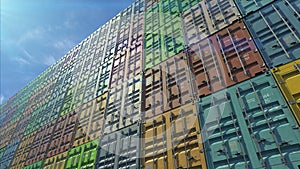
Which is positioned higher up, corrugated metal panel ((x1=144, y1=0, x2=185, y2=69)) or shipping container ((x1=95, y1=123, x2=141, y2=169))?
corrugated metal panel ((x1=144, y1=0, x2=185, y2=69))

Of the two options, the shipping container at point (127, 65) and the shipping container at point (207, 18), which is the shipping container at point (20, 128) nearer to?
the shipping container at point (127, 65)

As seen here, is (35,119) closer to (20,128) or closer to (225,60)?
(20,128)

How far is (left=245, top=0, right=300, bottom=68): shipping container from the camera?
608 cm

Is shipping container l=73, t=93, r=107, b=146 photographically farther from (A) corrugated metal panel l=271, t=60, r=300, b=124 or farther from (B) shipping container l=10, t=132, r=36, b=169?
(A) corrugated metal panel l=271, t=60, r=300, b=124

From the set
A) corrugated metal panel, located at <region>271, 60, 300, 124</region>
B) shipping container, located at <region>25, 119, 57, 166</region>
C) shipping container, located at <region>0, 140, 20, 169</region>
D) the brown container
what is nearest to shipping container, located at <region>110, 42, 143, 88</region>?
the brown container

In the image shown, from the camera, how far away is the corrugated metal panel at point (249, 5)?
25.5 ft

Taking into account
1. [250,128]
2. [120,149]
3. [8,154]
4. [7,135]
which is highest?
[7,135]

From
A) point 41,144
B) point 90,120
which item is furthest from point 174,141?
point 41,144

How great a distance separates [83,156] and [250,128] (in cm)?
678

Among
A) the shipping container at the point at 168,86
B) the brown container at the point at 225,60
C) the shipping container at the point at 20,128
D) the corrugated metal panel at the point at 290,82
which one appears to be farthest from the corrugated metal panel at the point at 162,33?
the shipping container at the point at 20,128

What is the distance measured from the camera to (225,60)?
23.5ft

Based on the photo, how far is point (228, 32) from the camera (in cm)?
784

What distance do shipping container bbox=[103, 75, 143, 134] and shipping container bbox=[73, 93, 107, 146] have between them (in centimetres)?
42

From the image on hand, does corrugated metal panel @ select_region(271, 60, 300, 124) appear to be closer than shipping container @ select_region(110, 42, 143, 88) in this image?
Yes
